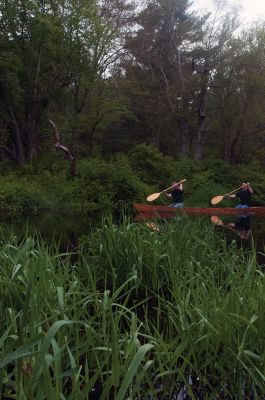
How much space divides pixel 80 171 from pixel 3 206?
6.07m

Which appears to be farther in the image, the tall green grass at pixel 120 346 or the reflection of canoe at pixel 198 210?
the reflection of canoe at pixel 198 210

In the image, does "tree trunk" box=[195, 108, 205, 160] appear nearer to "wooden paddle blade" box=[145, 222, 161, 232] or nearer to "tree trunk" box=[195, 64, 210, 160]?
"tree trunk" box=[195, 64, 210, 160]

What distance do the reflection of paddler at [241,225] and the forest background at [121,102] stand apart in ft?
18.2

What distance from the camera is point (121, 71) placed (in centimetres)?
3528

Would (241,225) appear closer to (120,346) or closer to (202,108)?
(120,346)

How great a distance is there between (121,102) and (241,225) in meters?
18.0

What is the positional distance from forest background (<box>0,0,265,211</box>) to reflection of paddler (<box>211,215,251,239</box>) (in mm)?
5561

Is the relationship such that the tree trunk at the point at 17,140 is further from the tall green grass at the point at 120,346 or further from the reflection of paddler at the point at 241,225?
the tall green grass at the point at 120,346

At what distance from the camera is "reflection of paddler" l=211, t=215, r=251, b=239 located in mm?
11875

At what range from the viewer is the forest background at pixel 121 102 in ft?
72.1

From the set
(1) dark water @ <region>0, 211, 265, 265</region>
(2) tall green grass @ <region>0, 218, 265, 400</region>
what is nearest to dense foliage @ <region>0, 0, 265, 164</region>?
(1) dark water @ <region>0, 211, 265, 265</region>

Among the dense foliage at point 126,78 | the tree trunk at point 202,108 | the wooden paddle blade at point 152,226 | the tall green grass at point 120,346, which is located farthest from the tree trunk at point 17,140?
the tall green grass at point 120,346

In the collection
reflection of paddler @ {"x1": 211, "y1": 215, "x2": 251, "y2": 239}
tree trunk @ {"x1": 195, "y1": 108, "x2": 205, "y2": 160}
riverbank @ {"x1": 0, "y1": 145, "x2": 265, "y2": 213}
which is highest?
tree trunk @ {"x1": 195, "y1": 108, "x2": 205, "y2": 160}

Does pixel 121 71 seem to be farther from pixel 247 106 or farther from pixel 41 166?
pixel 41 166
